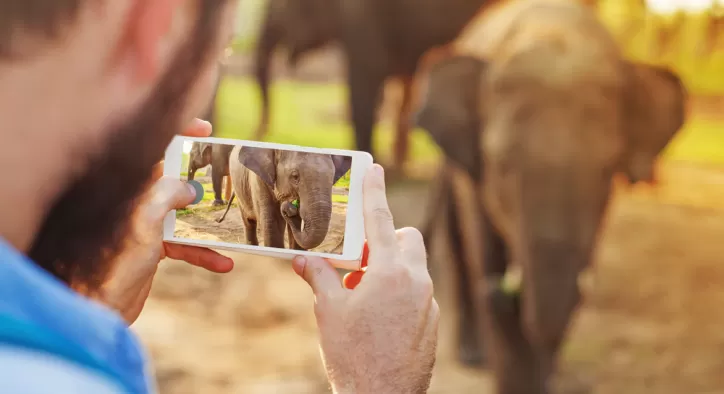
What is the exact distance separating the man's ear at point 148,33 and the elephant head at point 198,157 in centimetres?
19

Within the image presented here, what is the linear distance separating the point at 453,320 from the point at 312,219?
1456 mm

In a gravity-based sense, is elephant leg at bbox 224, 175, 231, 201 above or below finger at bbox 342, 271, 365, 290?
above

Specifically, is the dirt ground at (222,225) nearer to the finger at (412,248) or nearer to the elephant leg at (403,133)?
the finger at (412,248)

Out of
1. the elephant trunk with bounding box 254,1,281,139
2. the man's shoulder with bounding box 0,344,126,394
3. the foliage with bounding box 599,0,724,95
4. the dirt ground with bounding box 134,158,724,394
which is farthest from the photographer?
the elephant trunk with bounding box 254,1,281,139

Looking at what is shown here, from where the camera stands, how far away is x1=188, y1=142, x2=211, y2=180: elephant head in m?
0.43

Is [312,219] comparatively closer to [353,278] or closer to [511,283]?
[353,278]

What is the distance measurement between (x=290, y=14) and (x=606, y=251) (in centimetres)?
148

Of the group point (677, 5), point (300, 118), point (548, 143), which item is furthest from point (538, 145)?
point (300, 118)

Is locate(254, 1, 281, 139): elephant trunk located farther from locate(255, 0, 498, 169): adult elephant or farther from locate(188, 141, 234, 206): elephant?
locate(188, 141, 234, 206): elephant

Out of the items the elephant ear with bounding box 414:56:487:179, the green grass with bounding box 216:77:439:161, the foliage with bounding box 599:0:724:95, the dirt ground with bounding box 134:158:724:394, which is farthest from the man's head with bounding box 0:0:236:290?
the green grass with bounding box 216:77:439:161

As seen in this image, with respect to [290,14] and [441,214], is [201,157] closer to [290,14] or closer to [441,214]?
[441,214]

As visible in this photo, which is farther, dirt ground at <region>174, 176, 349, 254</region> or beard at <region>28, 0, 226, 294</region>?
dirt ground at <region>174, 176, 349, 254</region>

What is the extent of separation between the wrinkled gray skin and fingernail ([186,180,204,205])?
0.06ft

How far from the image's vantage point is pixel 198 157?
44cm
